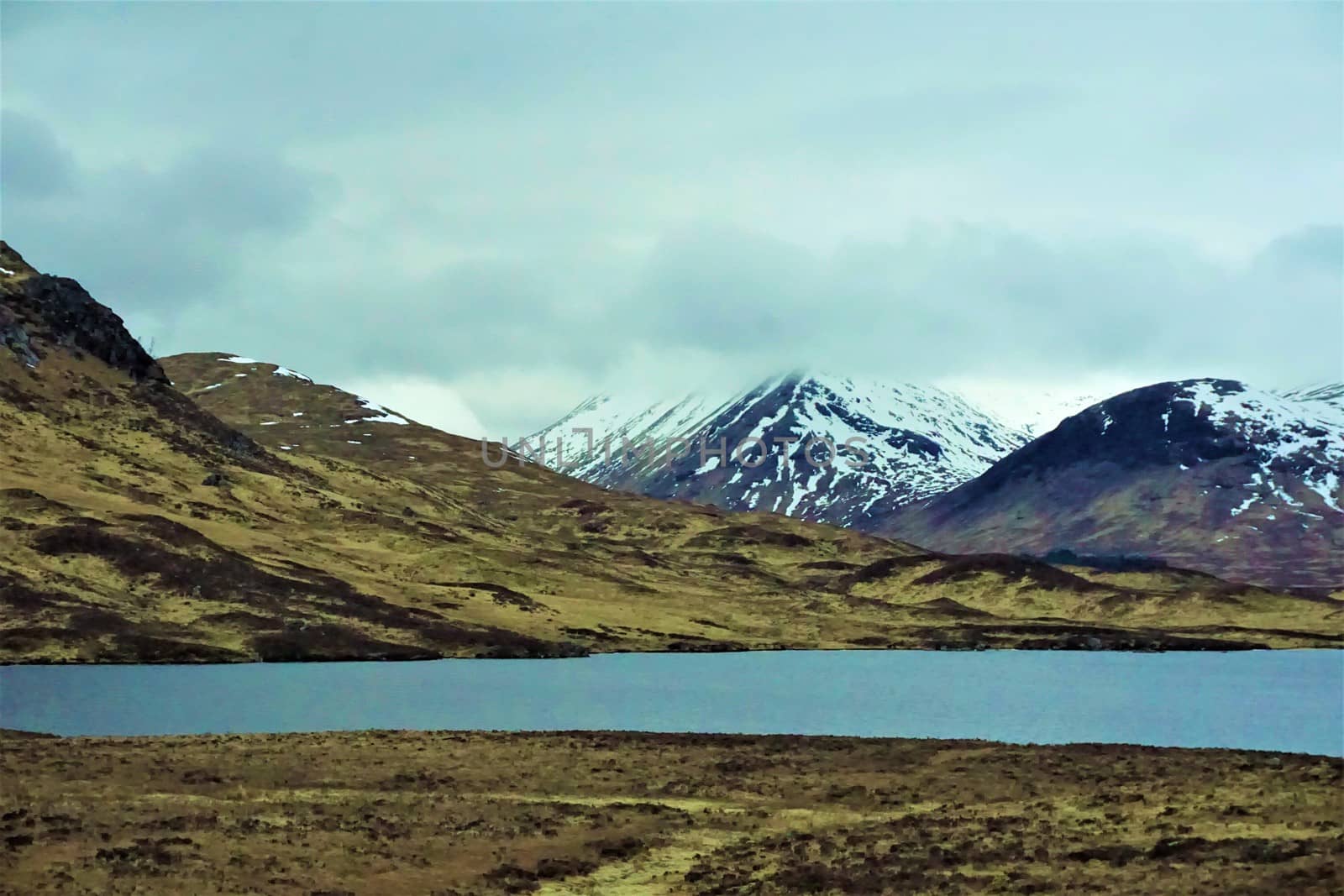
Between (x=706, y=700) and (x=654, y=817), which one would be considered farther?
(x=706, y=700)

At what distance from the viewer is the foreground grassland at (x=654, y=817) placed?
43500mm

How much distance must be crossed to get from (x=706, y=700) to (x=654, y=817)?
207 feet

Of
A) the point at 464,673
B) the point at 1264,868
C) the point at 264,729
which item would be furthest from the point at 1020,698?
the point at 1264,868

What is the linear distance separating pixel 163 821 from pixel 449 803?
11.3 meters

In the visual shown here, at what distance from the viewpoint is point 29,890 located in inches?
1598

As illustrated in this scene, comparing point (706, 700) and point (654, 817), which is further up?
point (706, 700)

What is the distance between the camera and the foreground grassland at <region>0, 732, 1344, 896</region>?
4350 cm

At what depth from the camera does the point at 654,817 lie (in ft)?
185

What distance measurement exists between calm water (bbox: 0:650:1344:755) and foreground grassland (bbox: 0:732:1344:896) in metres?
16.0

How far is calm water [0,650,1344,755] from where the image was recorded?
309 feet

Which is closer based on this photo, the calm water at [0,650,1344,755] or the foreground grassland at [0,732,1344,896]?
the foreground grassland at [0,732,1344,896]

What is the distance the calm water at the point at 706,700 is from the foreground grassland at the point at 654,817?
16.0m

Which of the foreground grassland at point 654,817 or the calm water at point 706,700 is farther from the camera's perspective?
the calm water at point 706,700

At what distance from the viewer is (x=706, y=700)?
11931 centimetres
